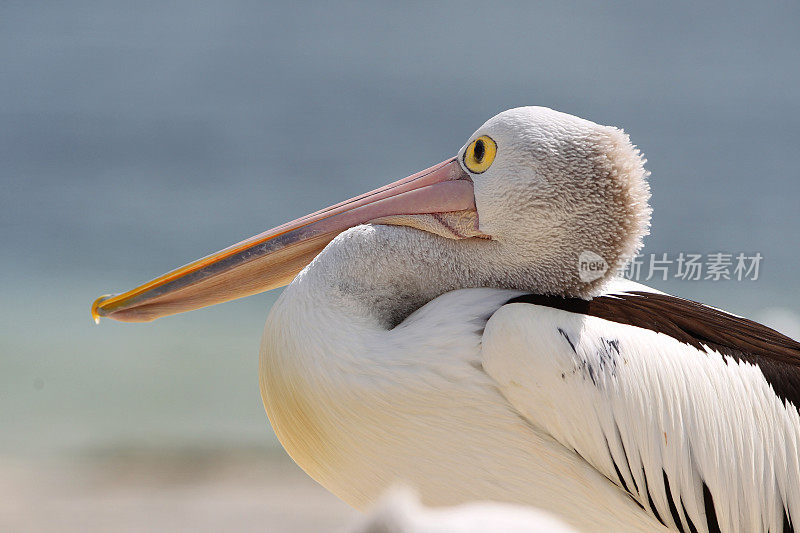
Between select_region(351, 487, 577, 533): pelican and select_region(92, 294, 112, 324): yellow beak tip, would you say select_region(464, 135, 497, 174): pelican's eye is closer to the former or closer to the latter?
select_region(92, 294, 112, 324): yellow beak tip

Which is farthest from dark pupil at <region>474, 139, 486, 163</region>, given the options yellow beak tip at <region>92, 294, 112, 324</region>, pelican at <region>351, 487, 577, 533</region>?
pelican at <region>351, 487, 577, 533</region>

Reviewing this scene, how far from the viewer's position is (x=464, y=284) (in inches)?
80.1

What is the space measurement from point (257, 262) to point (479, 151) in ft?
2.19

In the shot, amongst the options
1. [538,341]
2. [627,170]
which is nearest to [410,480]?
[538,341]

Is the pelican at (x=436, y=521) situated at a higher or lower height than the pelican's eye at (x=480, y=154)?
lower

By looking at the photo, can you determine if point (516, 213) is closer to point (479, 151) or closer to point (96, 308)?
point (479, 151)

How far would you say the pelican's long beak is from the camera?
85.5 inches

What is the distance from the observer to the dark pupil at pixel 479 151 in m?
2.05

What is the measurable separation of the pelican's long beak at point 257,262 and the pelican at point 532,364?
76 mm

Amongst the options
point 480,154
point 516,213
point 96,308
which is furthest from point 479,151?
point 96,308

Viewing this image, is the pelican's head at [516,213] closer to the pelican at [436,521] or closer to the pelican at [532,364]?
the pelican at [532,364]

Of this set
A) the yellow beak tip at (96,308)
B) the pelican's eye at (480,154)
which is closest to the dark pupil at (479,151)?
the pelican's eye at (480,154)

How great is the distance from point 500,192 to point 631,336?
461 mm

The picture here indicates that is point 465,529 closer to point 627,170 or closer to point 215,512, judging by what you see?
point 627,170
